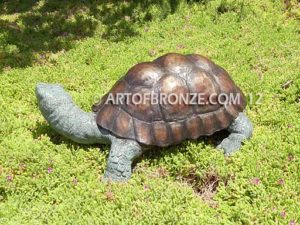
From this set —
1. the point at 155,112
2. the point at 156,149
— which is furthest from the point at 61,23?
the point at 155,112

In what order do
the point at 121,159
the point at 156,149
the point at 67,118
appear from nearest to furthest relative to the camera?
the point at 121,159, the point at 67,118, the point at 156,149

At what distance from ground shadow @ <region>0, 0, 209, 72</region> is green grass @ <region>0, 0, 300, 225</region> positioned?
0.13ft

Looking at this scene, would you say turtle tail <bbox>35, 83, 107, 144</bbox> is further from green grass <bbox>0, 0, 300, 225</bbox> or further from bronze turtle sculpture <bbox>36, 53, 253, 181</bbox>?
green grass <bbox>0, 0, 300, 225</bbox>

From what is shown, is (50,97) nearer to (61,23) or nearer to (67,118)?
(67,118)

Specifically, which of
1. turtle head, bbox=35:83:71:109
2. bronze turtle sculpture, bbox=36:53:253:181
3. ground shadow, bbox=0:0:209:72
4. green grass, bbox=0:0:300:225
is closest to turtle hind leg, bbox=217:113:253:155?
bronze turtle sculpture, bbox=36:53:253:181

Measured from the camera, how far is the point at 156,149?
7586mm

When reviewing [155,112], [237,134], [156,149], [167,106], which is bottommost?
[156,149]

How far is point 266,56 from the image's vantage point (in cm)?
1077

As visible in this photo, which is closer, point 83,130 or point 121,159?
point 121,159

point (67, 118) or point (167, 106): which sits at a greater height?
point (167, 106)

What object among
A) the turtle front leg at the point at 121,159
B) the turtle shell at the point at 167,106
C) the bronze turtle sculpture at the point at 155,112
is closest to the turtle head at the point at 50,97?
the bronze turtle sculpture at the point at 155,112

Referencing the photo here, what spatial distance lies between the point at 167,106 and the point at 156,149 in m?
0.95

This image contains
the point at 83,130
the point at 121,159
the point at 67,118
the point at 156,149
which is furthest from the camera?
the point at 156,149

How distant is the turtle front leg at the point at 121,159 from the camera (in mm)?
7008
